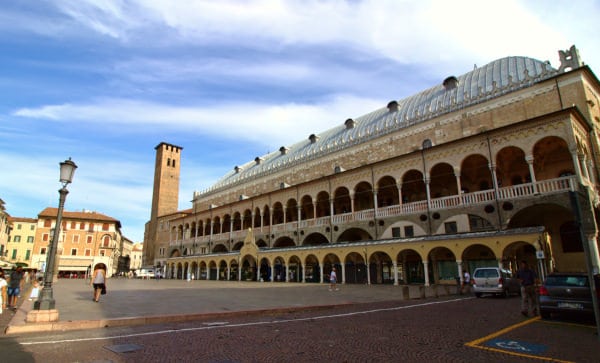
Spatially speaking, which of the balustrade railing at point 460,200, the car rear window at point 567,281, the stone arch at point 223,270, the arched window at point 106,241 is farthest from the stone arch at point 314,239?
the arched window at point 106,241

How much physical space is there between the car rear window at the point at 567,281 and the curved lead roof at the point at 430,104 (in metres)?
22.2

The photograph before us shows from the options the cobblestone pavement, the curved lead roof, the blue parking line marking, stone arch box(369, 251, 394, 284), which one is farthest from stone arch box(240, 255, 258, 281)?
the blue parking line marking

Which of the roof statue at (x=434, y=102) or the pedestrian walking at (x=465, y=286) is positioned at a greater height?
the roof statue at (x=434, y=102)

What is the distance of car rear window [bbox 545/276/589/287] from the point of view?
923 centimetres

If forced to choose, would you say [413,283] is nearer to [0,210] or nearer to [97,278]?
[97,278]

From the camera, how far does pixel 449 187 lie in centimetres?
2961

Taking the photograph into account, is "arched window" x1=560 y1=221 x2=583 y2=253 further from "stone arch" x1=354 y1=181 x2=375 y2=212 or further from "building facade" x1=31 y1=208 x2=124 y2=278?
"building facade" x1=31 y1=208 x2=124 y2=278

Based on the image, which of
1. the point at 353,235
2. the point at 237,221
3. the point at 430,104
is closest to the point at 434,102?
the point at 430,104

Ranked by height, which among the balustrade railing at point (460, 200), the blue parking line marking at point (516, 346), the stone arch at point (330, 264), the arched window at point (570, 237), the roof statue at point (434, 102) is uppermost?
the roof statue at point (434, 102)

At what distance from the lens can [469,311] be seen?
37.6 feet

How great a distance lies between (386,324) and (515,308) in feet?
20.0

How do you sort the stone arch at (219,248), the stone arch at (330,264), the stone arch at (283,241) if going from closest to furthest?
1. the stone arch at (330,264)
2. the stone arch at (283,241)
3. the stone arch at (219,248)

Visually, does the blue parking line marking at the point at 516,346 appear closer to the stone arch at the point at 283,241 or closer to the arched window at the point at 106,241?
the stone arch at the point at 283,241

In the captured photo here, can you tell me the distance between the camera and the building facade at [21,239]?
216ft
